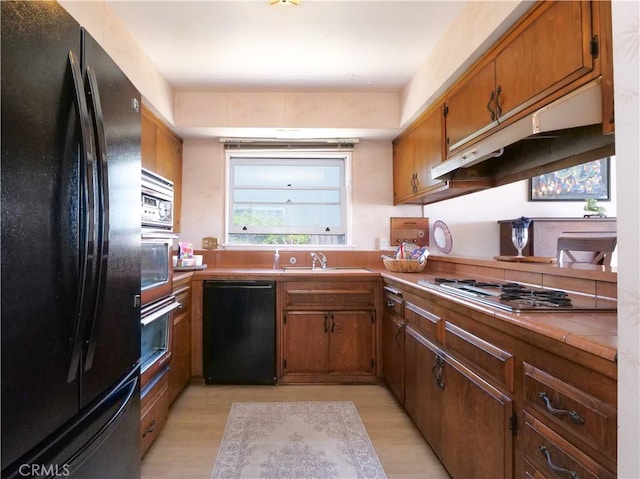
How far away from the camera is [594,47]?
1.17 metres

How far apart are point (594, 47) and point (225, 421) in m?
2.58

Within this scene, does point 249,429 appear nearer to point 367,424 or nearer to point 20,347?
point 367,424

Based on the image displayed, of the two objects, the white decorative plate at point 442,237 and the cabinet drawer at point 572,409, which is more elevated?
the white decorative plate at point 442,237

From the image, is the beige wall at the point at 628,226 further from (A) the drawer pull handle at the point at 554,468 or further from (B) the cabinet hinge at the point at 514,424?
(B) the cabinet hinge at the point at 514,424

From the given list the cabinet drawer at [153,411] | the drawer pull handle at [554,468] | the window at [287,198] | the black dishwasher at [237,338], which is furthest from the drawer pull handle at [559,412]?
the window at [287,198]

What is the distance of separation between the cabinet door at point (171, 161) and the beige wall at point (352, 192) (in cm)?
9

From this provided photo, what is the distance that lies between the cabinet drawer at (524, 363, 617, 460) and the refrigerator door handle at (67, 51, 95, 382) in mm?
1257

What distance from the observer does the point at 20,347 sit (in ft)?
2.32

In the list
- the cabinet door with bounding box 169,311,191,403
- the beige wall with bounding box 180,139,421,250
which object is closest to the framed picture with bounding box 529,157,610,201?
the beige wall with bounding box 180,139,421,250

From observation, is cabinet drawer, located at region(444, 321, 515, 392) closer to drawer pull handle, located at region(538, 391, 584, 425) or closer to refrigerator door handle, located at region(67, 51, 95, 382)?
drawer pull handle, located at region(538, 391, 584, 425)

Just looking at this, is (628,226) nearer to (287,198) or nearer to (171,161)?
(287,198)

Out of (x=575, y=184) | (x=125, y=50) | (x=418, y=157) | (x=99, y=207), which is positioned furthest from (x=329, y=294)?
(x=575, y=184)

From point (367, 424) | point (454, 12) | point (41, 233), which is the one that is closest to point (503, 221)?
point (454, 12)

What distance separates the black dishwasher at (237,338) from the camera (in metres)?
2.64
